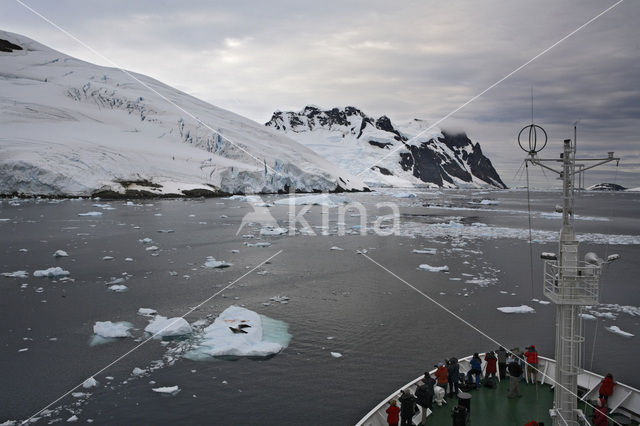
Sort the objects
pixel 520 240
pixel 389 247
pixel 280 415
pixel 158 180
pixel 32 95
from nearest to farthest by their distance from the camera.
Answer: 1. pixel 280 415
2. pixel 389 247
3. pixel 520 240
4. pixel 158 180
5. pixel 32 95

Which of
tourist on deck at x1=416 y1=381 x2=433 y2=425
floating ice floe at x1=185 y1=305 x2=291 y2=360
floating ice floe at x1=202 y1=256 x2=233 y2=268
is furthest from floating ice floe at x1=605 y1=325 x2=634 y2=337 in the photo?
floating ice floe at x1=202 y1=256 x2=233 y2=268

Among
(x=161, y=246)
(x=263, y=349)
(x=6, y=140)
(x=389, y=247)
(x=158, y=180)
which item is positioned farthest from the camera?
(x=158, y=180)

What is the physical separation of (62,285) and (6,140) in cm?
6565

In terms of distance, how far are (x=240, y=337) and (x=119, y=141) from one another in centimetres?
8262

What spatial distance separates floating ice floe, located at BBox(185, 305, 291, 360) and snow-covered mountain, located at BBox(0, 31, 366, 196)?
6550cm

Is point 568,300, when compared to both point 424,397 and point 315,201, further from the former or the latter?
point 315,201

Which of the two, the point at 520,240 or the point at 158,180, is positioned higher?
the point at 158,180

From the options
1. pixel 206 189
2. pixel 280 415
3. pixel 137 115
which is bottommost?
pixel 280 415

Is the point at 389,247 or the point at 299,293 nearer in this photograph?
the point at 299,293

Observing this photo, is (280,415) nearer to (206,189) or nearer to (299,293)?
(299,293)

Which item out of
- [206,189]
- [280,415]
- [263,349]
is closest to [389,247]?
[263,349]

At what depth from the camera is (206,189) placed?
83.5 metres

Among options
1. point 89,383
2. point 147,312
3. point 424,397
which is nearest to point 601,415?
point 424,397

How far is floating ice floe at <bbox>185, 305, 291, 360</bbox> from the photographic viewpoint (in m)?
13.5
